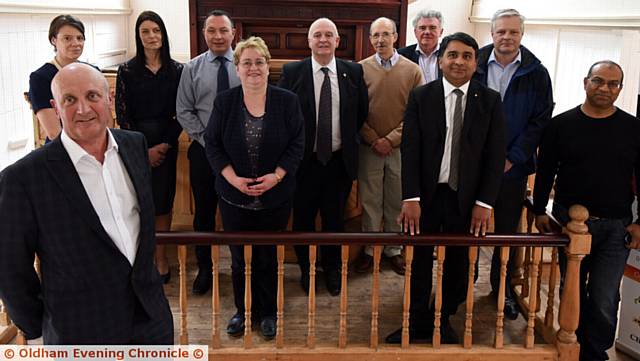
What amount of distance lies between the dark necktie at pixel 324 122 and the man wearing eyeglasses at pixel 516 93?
2.54 ft

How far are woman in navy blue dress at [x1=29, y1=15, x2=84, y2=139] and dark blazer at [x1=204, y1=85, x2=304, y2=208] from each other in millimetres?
822

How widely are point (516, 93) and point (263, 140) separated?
1.31m

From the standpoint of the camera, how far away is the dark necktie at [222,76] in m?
3.46

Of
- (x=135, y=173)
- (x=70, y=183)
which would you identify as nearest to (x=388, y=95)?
(x=135, y=173)

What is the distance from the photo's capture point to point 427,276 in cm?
318

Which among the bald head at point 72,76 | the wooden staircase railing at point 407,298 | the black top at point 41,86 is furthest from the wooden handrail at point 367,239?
the bald head at point 72,76

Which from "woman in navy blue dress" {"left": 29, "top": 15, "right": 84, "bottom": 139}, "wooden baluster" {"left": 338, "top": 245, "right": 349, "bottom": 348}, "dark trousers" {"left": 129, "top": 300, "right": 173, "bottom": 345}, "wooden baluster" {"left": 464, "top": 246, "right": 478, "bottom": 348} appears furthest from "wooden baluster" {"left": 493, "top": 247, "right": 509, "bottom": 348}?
"woman in navy blue dress" {"left": 29, "top": 15, "right": 84, "bottom": 139}

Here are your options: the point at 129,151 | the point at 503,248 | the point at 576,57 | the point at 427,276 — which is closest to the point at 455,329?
the point at 427,276

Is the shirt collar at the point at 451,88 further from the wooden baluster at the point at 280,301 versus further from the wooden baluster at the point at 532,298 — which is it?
the wooden baluster at the point at 280,301

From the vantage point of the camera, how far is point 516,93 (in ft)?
10.8

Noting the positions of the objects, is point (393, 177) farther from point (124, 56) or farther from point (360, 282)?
point (124, 56)

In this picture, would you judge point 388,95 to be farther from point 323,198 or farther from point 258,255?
point 258,255

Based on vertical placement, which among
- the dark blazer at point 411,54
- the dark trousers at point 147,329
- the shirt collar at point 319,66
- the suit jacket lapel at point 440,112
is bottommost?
the dark trousers at point 147,329

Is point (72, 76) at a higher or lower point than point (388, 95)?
higher
